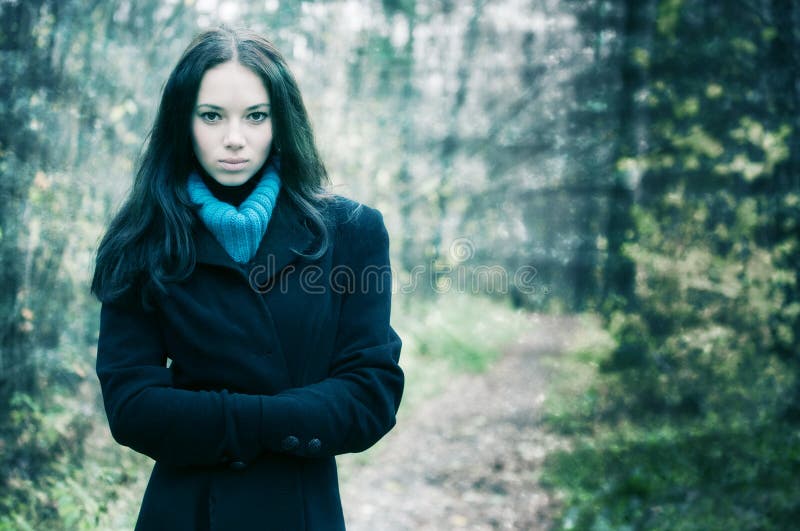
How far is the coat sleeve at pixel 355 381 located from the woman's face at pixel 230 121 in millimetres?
343

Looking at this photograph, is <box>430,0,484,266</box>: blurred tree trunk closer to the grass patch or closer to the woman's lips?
the grass patch

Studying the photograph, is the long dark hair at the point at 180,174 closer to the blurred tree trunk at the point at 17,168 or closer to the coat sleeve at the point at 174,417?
the coat sleeve at the point at 174,417

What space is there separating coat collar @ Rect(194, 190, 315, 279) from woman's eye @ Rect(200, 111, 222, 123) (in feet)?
0.88

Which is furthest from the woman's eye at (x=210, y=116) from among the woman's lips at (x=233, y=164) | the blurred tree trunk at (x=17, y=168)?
the blurred tree trunk at (x=17, y=168)

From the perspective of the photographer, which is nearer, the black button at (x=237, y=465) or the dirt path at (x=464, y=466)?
the black button at (x=237, y=465)

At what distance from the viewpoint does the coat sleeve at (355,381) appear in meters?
1.56

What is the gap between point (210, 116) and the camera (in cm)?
174

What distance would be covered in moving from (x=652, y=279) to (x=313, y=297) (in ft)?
15.2

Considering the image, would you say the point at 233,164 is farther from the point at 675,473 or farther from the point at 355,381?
the point at 675,473

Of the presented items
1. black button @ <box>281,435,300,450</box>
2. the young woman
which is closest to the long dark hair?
the young woman

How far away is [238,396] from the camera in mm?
1548

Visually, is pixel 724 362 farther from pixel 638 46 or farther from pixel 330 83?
pixel 330 83

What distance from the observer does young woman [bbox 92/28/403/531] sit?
5.10ft

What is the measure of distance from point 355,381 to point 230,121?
2.54 feet
